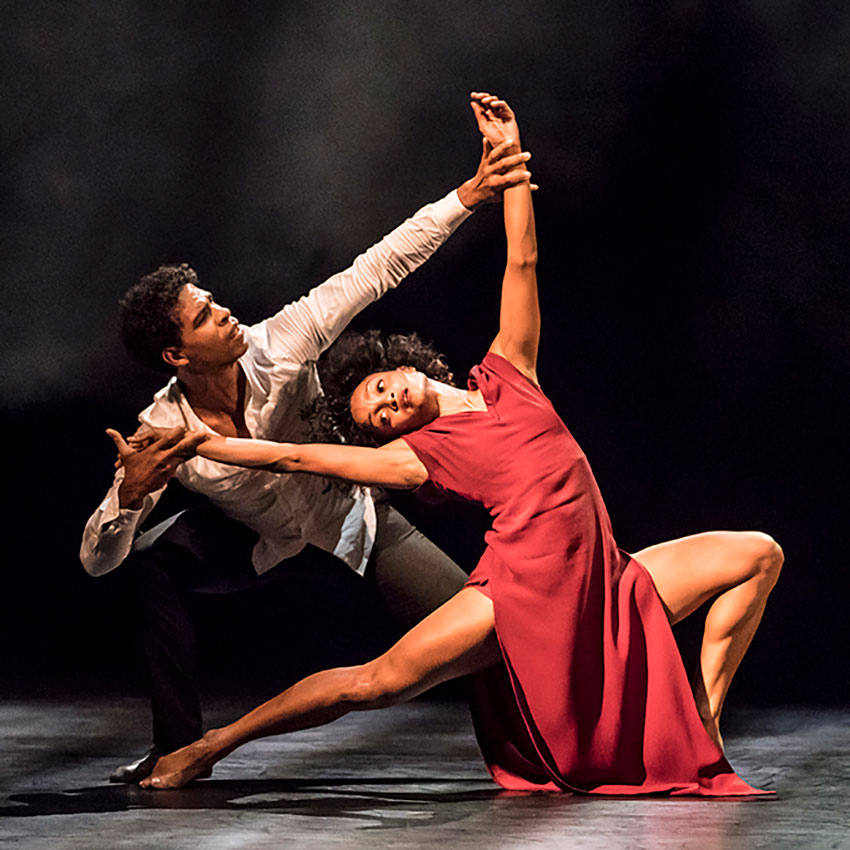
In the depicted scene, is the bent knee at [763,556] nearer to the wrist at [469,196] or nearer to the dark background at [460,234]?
the wrist at [469,196]

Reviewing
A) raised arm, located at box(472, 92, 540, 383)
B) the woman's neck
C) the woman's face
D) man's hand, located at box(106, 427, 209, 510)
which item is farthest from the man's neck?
raised arm, located at box(472, 92, 540, 383)

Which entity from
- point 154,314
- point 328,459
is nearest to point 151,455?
point 328,459

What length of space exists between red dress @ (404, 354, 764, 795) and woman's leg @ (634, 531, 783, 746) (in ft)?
0.26

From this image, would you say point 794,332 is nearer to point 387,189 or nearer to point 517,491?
point 387,189

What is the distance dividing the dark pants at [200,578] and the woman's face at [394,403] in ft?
1.59

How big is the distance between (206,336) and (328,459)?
57cm

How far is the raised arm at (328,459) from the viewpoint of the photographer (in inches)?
117

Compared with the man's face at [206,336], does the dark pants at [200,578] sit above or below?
below

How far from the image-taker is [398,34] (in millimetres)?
4777

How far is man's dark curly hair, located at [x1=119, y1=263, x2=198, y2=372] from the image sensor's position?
341cm

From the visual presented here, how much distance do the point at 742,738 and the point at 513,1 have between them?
2411mm

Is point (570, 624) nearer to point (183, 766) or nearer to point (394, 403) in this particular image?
point (394, 403)

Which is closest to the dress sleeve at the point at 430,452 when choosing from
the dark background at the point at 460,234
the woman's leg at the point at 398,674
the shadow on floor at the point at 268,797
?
the woman's leg at the point at 398,674

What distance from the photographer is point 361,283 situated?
3.38m
